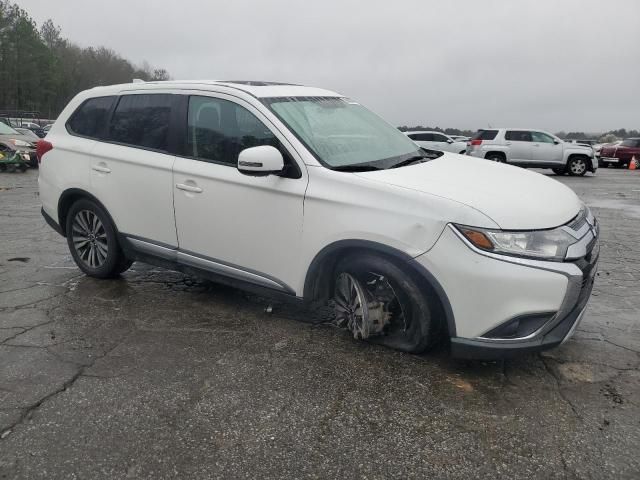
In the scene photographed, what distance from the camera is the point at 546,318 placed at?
299 cm

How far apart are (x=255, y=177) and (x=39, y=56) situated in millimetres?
75828

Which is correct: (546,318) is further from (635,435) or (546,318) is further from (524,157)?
(524,157)

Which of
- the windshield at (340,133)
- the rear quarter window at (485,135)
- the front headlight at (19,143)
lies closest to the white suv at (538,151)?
the rear quarter window at (485,135)

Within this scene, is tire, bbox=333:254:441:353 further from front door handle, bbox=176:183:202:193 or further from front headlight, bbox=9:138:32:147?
front headlight, bbox=9:138:32:147

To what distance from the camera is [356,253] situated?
3.49m

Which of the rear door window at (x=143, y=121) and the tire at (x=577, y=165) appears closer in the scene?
the rear door window at (x=143, y=121)

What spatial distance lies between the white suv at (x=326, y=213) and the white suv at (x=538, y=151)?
17.5 m

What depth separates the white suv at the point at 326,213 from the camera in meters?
3.01

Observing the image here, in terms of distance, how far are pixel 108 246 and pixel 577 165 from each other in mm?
19650

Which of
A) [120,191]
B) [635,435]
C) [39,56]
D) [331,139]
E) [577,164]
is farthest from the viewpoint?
[39,56]

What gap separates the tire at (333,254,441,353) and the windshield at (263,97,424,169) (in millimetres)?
705

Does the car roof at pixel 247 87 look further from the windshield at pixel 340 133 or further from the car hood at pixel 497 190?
the car hood at pixel 497 190

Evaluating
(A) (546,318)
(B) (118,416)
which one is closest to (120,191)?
(B) (118,416)

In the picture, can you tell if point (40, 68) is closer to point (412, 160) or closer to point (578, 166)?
point (578, 166)
